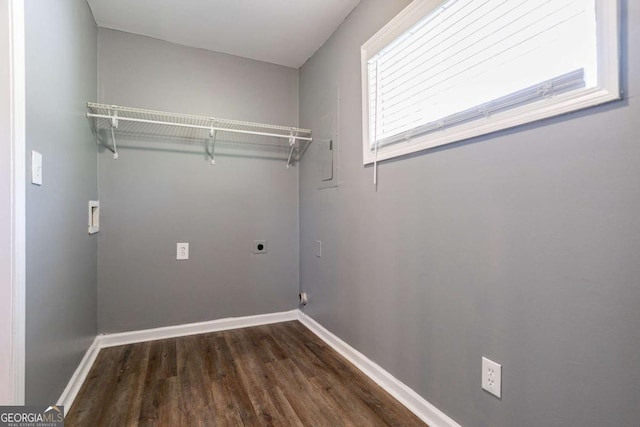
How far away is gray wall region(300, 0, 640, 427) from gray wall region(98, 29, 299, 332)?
3.43ft

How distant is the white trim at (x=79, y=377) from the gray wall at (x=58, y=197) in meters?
0.05

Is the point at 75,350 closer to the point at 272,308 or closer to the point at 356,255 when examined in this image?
the point at 272,308

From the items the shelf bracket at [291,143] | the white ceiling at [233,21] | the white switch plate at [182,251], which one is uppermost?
the white ceiling at [233,21]

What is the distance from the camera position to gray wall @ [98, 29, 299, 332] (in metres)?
2.15

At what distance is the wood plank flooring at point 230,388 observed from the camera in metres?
1.38

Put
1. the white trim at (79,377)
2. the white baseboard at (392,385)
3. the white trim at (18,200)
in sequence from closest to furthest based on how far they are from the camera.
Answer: the white trim at (18,200)
the white baseboard at (392,385)
the white trim at (79,377)

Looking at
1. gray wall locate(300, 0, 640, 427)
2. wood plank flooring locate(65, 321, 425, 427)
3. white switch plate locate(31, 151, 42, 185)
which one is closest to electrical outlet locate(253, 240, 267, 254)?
wood plank flooring locate(65, 321, 425, 427)

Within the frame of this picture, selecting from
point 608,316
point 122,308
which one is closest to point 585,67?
point 608,316

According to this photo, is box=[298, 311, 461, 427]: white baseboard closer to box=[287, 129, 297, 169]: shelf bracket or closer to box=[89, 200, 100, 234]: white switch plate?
box=[287, 129, 297, 169]: shelf bracket

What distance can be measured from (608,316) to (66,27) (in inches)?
102

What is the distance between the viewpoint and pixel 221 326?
2.44m

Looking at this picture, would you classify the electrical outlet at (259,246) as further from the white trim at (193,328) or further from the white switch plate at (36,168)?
the white switch plate at (36,168)

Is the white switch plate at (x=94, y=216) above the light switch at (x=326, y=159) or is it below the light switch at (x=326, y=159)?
below

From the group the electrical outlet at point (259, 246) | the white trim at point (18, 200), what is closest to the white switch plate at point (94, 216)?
the white trim at point (18, 200)
